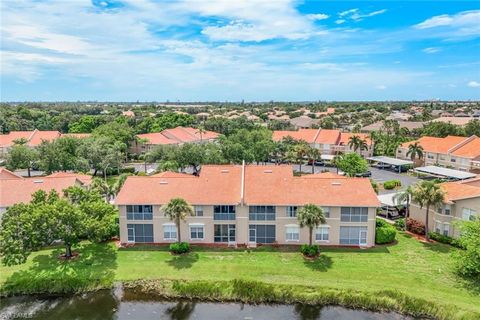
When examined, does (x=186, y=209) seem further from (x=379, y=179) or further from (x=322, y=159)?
(x=322, y=159)

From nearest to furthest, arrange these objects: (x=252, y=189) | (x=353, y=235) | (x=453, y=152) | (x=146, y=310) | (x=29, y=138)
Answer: (x=146, y=310)
(x=353, y=235)
(x=252, y=189)
(x=453, y=152)
(x=29, y=138)

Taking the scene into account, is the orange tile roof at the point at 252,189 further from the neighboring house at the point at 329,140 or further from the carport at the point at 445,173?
the neighboring house at the point at 329,140

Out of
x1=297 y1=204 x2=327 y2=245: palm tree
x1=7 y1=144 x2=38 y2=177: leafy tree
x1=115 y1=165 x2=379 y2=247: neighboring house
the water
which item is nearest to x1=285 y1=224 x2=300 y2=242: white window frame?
x1=115 y1=165 x2=379 y2=247: neighboring house

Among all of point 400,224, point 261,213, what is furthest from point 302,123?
point 261,213

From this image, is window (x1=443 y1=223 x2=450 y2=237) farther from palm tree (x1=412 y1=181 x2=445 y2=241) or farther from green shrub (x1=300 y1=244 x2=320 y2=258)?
green shrub (x1=300 y1=244 x2=320 y2=258)

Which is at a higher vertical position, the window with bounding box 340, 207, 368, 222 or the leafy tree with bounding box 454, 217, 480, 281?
the window with bounding box 340, 207, 368, 222

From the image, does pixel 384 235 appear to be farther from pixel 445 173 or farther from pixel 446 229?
pixel 445 173
